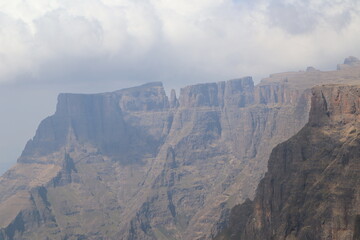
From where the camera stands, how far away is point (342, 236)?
200 m

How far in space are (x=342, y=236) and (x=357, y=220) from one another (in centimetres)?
1247

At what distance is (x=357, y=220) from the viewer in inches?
7451
